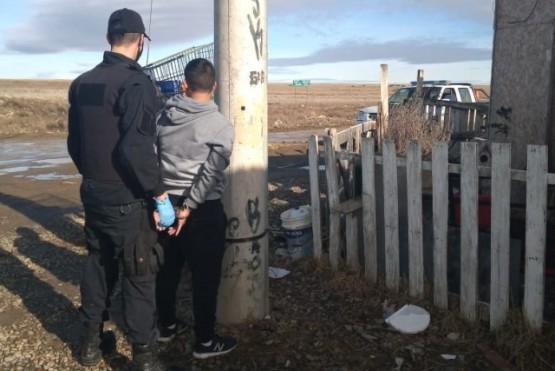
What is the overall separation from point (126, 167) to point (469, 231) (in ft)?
8.02

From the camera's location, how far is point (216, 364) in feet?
11.3

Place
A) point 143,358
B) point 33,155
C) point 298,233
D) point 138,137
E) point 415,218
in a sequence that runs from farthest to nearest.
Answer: point 33,155, point 298,233, point 415,218, point 143,358, point 138,137

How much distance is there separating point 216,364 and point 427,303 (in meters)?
1.78

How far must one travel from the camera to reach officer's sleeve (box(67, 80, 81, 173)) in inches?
127

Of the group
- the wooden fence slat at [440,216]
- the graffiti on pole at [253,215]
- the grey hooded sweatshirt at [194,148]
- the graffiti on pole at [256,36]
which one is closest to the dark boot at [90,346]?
the grey hooded sweatshirt at [194,148]

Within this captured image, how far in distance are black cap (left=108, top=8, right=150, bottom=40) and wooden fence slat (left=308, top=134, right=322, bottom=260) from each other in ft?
7.62

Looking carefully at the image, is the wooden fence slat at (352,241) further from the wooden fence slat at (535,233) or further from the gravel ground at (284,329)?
the wooden fence slat at (535,233)

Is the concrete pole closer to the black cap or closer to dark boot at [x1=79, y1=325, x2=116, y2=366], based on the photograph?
the black cap

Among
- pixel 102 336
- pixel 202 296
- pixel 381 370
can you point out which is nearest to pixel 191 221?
pixel 202 296

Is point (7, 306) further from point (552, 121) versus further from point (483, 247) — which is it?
point (552, 121)

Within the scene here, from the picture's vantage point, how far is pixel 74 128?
330 cm

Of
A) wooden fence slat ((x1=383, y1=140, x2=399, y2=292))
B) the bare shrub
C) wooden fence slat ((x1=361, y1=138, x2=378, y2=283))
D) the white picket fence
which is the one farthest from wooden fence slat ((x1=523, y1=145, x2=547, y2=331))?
the bare shrub

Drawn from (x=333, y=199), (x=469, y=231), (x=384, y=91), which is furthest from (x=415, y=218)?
(x=384, y=91)

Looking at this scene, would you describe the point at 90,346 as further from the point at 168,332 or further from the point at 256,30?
the point at 256,30
